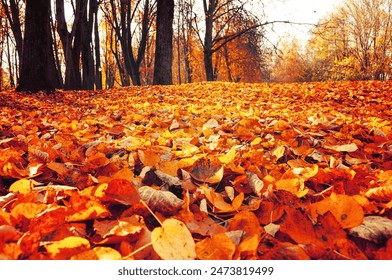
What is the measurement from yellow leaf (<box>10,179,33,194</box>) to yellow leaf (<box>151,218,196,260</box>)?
613 millimetres

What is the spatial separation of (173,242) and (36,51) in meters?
6.80

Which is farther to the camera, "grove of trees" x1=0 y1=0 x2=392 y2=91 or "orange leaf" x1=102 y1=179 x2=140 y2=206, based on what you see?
"grove of trees" x1=0 y1=0 x2=392 y2=91

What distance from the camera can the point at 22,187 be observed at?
112 cm

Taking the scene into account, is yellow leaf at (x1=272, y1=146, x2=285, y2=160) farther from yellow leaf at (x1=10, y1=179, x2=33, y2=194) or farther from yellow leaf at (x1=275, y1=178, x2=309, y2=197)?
yellow leaf at (x1=10, y1=179, x2=33, y2=194)

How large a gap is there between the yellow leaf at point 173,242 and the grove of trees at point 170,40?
6570mm

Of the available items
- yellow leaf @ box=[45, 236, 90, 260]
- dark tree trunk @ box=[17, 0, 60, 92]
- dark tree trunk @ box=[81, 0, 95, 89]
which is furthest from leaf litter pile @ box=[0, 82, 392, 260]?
dark tree trunk @ box=[81, 0, 95, 89]

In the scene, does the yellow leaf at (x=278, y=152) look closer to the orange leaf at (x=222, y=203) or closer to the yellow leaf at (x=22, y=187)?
the orange leaf at (x=222, y=203)

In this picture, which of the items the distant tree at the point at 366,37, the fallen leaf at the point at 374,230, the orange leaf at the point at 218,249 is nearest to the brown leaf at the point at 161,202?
the orange leaf at the point at 218,249

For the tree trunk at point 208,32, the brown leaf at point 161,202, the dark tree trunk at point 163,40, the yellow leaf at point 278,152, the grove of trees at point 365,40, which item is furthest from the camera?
the grove of trees at point 365,40

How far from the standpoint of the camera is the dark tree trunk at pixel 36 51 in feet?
20.9

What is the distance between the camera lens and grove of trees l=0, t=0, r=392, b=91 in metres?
6.52

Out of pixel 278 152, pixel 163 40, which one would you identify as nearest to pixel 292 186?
pixel 278 152

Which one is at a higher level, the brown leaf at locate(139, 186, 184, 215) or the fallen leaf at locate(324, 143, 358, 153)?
the fallen leaf at locate(324, 143, 358, 153)
